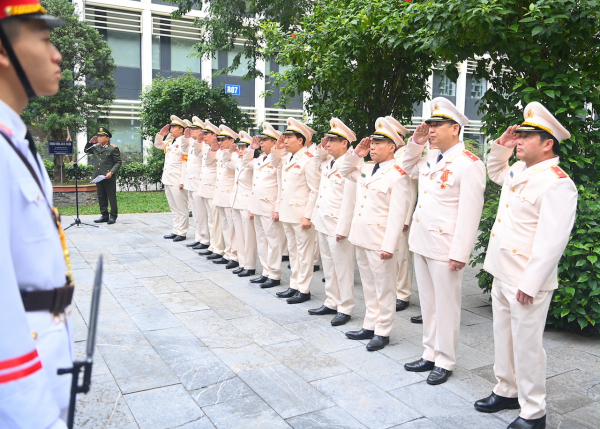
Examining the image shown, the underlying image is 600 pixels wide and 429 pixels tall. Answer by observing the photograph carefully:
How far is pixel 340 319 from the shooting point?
5.37 m

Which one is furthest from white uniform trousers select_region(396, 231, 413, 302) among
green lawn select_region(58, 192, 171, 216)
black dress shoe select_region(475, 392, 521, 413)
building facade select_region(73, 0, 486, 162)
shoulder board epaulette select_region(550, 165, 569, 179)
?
building facade select_region(73, 0, 486, 162)

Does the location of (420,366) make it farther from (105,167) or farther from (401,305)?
(105,167)

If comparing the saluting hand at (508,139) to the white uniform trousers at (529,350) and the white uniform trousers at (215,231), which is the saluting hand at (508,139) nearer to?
the white uniform trousers at (529,350)

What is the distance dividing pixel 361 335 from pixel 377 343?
0.27 meters

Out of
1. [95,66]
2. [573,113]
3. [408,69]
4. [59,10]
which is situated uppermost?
[59,10]

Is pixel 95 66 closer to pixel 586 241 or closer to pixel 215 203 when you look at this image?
pixel 215 203

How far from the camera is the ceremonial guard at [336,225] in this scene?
17.5ft

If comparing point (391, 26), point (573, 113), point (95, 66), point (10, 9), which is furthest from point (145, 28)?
point (10, 9)

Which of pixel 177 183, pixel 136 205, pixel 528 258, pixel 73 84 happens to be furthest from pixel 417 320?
pixel 73 84

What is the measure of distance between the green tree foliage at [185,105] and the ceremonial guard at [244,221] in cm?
960

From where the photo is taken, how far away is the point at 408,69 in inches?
295

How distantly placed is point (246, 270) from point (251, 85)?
59.0ft

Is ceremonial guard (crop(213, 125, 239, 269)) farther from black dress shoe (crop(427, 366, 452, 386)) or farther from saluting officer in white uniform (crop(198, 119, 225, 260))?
black dress shoe (crop(427, 366, 452, 386))

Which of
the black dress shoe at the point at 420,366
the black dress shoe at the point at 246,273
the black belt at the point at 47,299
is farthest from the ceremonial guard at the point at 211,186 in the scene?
the black belt at the point at 47,299
